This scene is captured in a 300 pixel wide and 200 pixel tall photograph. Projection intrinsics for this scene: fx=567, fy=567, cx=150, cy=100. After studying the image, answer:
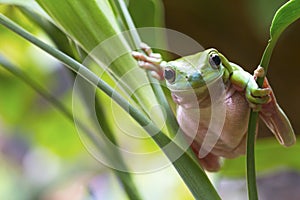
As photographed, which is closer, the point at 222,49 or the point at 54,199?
the point at 222,49

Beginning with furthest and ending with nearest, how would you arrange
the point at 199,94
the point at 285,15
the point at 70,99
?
1. the point at 70,99
2. the point at 199,94
3. the point at 285,15

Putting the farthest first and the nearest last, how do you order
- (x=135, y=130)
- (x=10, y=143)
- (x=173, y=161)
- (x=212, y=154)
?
(x=10, y=143)
(x=135, y=130)
(x=212, y=154)
(x=173, y=161)

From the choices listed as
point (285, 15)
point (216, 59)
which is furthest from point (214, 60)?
point (285, 15)

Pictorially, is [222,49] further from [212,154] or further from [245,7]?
[212,154]

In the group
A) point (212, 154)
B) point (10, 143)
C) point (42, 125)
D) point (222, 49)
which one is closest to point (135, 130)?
point (212, 154)

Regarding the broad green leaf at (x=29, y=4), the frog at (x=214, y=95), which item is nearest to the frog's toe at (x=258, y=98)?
the frog at (x=214, y=95)

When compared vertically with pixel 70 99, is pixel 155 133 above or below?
above

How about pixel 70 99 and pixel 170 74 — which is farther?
pixel 70 99

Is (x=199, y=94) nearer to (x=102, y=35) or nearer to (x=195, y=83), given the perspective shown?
(x=195, y=83)
